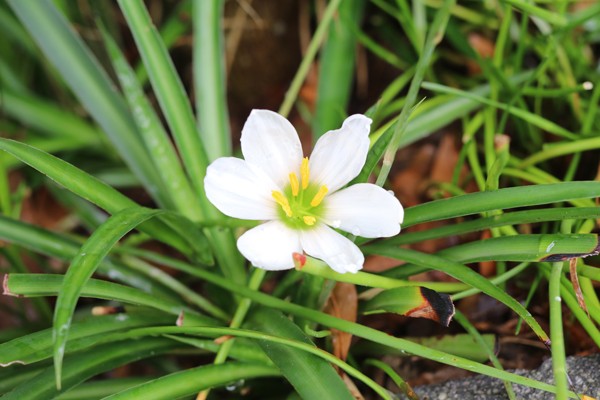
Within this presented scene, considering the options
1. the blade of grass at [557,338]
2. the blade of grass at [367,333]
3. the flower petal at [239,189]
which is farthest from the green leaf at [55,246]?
the blade of grass at [557,338]

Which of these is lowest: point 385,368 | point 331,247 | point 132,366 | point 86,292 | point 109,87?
point 385,368

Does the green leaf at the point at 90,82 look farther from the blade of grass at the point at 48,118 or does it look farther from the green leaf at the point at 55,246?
the blade of grass at the point at 48,118

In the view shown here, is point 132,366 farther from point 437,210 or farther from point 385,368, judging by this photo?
point 437,210

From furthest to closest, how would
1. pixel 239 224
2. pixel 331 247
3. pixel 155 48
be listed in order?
pixel 155 48 < pixel 239 224 < pixel 331 247

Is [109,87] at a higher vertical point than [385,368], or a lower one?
higher

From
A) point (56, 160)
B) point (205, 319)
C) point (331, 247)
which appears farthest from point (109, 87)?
point (331, 247)

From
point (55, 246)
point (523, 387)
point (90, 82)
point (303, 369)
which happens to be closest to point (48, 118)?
point (90, 82)

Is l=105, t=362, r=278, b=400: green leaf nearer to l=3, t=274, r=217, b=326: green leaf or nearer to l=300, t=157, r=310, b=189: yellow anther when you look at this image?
l=3, t=274, r=217, b=326: green leaf
